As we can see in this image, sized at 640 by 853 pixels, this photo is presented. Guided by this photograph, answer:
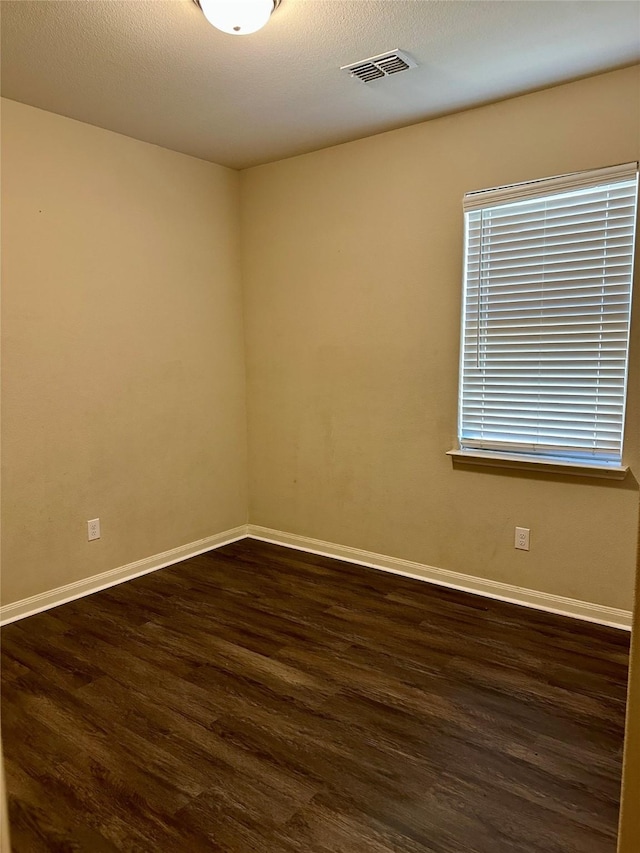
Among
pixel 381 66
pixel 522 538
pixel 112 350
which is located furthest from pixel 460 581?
pixel 381 66

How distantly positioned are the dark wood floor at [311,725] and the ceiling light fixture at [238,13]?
2.60m

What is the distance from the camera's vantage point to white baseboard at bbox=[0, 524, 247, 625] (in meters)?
3.14

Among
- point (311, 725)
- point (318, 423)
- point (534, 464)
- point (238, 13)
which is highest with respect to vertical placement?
point (238, 13)

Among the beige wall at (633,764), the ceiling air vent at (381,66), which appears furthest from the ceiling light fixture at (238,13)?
the beige wall at (633,764)

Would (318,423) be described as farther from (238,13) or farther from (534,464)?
(238,13)

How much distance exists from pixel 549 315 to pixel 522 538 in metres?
1.21

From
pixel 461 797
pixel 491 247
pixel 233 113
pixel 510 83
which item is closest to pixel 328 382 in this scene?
pixel 491 247

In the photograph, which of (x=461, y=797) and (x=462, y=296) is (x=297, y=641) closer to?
(x=461, y=797)

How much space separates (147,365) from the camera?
3693 millimetres

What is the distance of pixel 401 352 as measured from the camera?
3.54m

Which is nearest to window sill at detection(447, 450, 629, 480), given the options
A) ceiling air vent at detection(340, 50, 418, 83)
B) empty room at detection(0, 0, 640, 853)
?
empty room at detection(0, 0, 640, 853)

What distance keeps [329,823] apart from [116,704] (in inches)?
41.1

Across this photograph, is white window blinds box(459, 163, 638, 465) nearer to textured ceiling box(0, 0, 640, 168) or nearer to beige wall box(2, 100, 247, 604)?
textured ceiling box(0, 0, 640, 168)

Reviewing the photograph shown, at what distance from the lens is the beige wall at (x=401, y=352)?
2.92 metres
